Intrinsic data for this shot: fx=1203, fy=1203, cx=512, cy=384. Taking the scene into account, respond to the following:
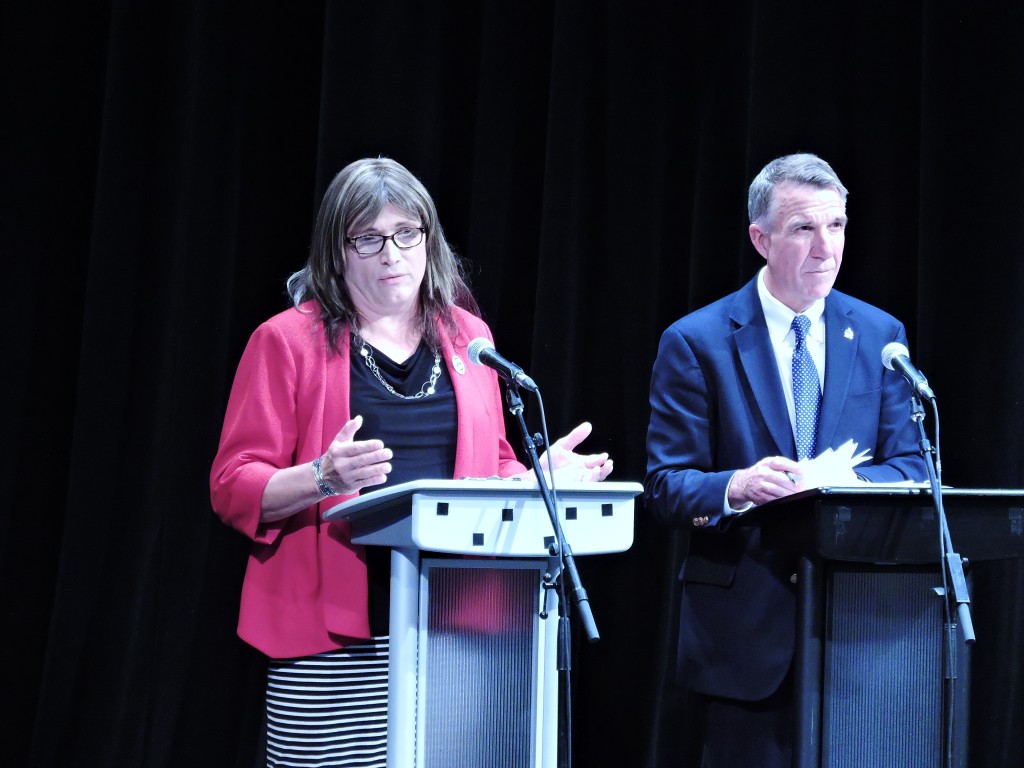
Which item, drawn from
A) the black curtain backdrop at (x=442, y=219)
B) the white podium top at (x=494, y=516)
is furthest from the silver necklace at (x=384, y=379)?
the black curtain backdrop at (x=442, y=219)

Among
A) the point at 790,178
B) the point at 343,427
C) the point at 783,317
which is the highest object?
the point at 790,178

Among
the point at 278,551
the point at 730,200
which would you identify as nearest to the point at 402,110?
the point at 730,200

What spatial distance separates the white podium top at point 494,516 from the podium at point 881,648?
1.04 feet

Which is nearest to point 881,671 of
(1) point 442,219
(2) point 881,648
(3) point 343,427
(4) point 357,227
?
(2) point 881,648

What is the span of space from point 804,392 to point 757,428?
0.43ft

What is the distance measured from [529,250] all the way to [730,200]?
64 cm

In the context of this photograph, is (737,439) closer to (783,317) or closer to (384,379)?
(783,317)

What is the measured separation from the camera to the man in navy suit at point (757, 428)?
2.36 meters

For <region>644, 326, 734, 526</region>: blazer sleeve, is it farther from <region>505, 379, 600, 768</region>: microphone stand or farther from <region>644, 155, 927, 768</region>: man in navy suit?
<region>505, 379, 600, 768</region>: microphone stand

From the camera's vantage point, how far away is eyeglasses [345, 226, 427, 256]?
2.49m

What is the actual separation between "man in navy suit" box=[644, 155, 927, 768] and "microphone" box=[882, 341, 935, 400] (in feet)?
0.93

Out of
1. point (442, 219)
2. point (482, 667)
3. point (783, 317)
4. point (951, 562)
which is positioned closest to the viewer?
point (951, 562)

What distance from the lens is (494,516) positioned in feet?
6.57

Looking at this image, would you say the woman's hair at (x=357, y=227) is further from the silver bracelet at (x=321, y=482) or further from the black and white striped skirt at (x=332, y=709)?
the black and white striped skirt at (x=332, y=709)
